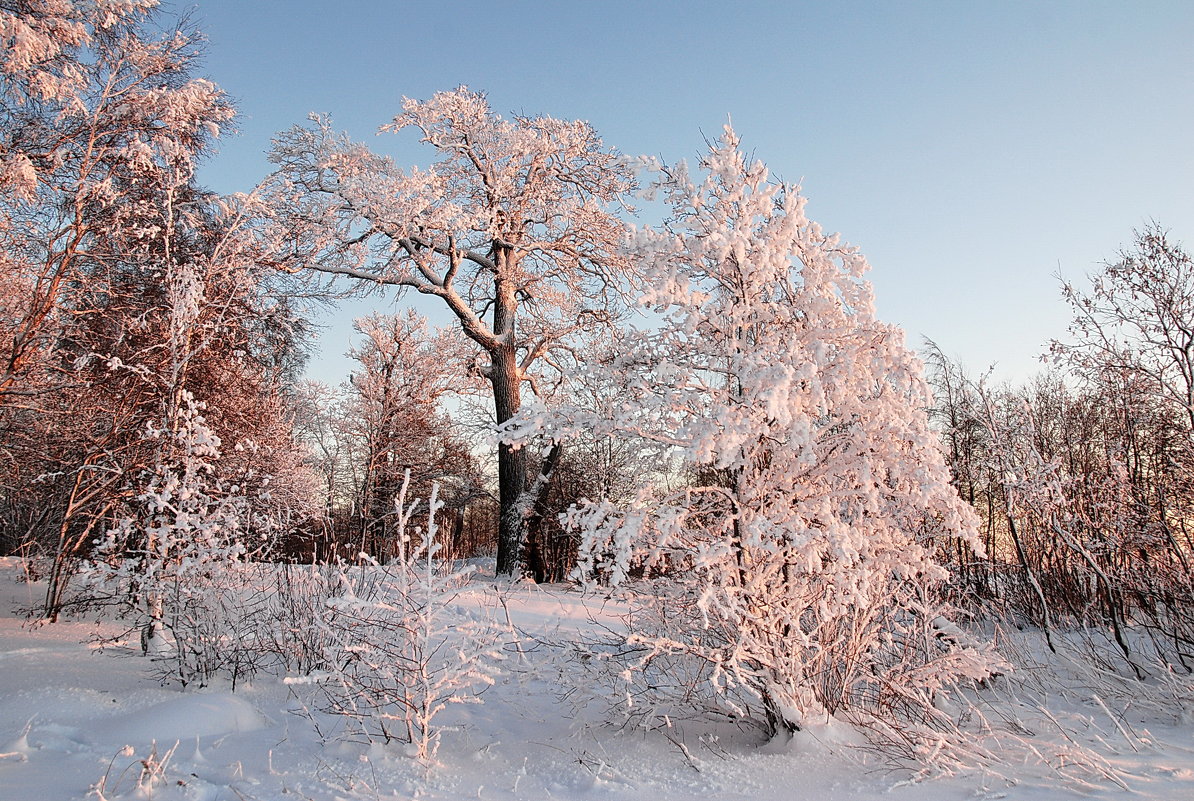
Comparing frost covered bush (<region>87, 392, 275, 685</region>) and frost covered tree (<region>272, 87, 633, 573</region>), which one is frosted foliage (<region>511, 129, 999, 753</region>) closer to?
frost covered bush (<region>87, 392, 275, 685</region>)

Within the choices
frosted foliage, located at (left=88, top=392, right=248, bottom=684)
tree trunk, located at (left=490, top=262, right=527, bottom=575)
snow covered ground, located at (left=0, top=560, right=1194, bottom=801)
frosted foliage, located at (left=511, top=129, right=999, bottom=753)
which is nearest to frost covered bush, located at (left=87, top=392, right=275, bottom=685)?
frosted foliage, located at (left=88, top=392, right=248, bottom=684)

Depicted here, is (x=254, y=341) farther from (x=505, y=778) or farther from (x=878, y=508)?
(x=878, y=508)

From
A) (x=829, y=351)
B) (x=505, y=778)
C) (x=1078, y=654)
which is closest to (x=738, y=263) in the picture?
(x=829, y=351)

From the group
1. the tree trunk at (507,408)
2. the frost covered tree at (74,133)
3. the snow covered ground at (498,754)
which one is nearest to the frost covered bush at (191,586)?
the snow covered ground at (498,754)

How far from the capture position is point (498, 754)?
15.1 feet

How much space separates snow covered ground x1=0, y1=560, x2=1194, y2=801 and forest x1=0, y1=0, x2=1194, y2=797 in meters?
0.26

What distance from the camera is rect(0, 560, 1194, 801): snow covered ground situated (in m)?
3.78

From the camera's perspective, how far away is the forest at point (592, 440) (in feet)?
14.3

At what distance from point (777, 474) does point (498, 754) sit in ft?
8.29

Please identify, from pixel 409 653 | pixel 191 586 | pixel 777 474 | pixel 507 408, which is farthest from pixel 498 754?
pixel 507 408

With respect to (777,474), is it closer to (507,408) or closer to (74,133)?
(74,133)

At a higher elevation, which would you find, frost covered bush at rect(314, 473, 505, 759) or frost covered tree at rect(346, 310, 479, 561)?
Result: frost covered tree at rect(346, 310, 479, 561)

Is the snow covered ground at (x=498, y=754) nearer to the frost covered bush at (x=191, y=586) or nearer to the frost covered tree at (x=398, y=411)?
the frost covered bush at (x=191, y=586)

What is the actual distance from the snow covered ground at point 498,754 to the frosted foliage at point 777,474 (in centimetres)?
42
